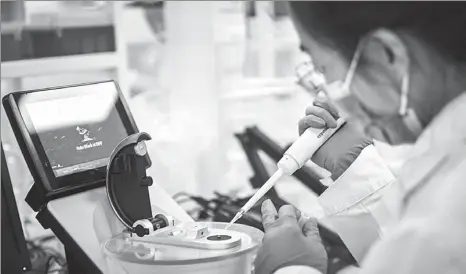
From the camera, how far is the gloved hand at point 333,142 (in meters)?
0.83

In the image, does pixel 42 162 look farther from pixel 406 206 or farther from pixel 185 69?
pixel 406 206

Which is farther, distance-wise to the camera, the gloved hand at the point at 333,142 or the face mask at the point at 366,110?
the face mask at the point at 366,110

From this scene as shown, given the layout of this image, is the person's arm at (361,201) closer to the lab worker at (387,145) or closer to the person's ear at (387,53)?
the lab worker at (387,145)

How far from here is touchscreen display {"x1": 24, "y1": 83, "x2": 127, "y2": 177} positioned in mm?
772

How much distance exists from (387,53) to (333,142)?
406 mm

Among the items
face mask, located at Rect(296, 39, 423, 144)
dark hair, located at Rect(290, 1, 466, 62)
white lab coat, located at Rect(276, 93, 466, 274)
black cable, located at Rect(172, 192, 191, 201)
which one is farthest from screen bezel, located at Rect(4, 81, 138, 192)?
dark hair, located at Rect(290, 1, 466, 62)

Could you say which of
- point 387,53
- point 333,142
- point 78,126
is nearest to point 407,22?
point 387,53

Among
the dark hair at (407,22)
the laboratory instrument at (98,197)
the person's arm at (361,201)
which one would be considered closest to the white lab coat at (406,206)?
the person's arm at (361,201)

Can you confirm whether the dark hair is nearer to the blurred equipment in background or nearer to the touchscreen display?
the blurred equipment in background

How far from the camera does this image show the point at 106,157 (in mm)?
815

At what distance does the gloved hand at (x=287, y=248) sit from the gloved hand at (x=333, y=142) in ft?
0.38

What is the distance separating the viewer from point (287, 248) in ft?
2.45

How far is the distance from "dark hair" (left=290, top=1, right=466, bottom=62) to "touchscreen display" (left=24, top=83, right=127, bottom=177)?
0.50 meters

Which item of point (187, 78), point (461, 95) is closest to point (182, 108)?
point (187, 78)
